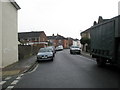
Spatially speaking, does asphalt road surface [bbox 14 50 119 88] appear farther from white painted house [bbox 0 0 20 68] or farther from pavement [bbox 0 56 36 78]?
white painted house [bbox 0 0 20 68]

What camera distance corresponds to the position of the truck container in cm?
1246

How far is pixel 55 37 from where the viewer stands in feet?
470

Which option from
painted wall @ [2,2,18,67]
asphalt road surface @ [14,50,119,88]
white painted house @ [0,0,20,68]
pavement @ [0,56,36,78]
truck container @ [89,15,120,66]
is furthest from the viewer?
painted wall @ [2,2,18,67]

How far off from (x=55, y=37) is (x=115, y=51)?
429ft

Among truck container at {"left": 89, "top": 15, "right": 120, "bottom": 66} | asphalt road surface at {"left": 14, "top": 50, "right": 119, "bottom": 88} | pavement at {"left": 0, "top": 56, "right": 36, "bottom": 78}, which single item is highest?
truck container at {"left": 89, "top": 15, "right": 120, "bottom": 66}

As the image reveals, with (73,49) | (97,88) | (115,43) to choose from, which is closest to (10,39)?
(115,43)

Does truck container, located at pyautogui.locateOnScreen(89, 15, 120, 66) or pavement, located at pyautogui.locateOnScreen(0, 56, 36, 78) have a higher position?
truck container, located at pyautogui.locateOnScreen(89, 15, 120, 66)

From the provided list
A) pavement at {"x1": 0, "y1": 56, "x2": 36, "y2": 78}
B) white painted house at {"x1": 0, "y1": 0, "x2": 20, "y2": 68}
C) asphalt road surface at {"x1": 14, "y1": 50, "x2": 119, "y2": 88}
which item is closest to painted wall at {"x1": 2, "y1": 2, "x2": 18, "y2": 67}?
white painted house at {"x1": 0, "y1": 0, "x2": 20, "y2": 68}

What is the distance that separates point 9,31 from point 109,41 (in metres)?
10.4

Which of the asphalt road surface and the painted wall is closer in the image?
the asphalt road surface

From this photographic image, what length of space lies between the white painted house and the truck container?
7742mm

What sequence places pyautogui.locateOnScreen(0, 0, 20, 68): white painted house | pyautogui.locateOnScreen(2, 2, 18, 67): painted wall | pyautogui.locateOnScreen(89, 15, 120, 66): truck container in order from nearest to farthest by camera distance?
pyautogui.locateOnScreen(89, 15, 120, 66): truck container, pyautogui.locateOnScreen(0, 0, 20, 68): white painted house, pyautogui.locateOnScreen(2, 2, 18, 67): painted wall

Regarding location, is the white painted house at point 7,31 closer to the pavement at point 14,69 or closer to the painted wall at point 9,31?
the painted wall at point 9,31

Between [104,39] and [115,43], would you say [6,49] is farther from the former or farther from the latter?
[115,43]
